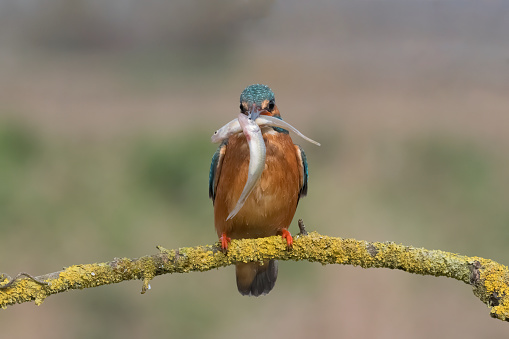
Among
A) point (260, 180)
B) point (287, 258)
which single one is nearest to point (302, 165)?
point (260, 180)

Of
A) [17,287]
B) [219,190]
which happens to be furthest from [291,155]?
[17,287]

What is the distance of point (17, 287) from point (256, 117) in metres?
0.87

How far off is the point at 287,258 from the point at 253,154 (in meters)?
0.34

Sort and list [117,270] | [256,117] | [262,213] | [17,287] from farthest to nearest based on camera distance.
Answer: [262,213], [256,117], [117,270], [17,287]

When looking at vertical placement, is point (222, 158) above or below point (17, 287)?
above

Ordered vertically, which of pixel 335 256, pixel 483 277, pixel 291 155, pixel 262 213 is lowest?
pixel 483 277

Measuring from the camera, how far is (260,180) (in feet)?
6.69

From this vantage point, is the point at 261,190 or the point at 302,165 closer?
the point at 261,190

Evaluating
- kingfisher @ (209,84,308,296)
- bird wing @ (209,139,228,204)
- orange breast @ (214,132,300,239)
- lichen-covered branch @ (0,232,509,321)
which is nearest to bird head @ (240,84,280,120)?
kingfisher @ (209,84,308,296)

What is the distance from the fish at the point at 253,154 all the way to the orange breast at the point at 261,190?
368 millimetres

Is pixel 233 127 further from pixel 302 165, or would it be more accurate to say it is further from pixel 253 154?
pixel 302 165

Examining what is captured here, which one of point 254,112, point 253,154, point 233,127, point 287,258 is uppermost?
point 254,112

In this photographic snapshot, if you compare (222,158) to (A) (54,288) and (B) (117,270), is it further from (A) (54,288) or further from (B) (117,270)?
(A) (54,288)

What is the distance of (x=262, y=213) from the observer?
2.05 metres
